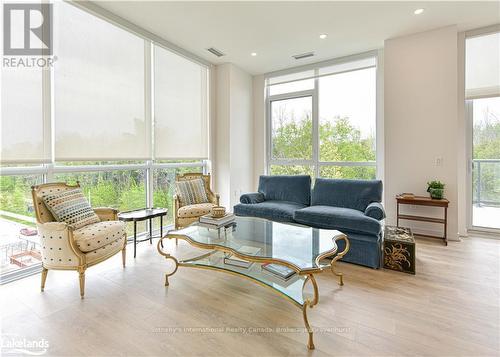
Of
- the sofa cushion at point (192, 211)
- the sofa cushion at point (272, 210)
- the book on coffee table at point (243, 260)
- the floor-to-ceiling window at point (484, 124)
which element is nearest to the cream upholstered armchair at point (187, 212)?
the sofa cushion at point (192, 211)

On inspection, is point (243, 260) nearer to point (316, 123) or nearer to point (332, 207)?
point (332, 207)

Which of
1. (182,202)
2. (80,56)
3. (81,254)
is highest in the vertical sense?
(80,56)

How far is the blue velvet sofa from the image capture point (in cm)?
270

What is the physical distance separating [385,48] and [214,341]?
460 cm

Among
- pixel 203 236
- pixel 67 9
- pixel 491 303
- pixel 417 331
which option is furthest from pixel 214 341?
pixel 67 9

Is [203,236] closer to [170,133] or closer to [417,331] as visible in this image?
[417,331]

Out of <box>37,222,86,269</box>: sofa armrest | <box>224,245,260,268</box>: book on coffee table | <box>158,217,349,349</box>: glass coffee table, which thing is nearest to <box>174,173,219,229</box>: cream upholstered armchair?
<box>158,217,349,349</box>: glass coffee table

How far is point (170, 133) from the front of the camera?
4098mm

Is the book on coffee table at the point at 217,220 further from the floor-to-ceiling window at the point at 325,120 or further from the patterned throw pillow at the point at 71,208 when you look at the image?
the floor-to-ceiling window at the point at 325,120

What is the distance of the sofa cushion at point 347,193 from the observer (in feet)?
10.9

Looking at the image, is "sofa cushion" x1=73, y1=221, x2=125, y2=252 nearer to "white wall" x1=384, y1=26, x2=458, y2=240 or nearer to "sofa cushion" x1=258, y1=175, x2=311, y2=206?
"sofa cushion" x1=258, y1=175, x2=311, y2=206

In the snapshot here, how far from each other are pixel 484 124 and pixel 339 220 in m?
3.05

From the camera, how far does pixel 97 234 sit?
7.50 ft

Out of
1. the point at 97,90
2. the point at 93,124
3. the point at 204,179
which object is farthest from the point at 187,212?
the point at 97,90
